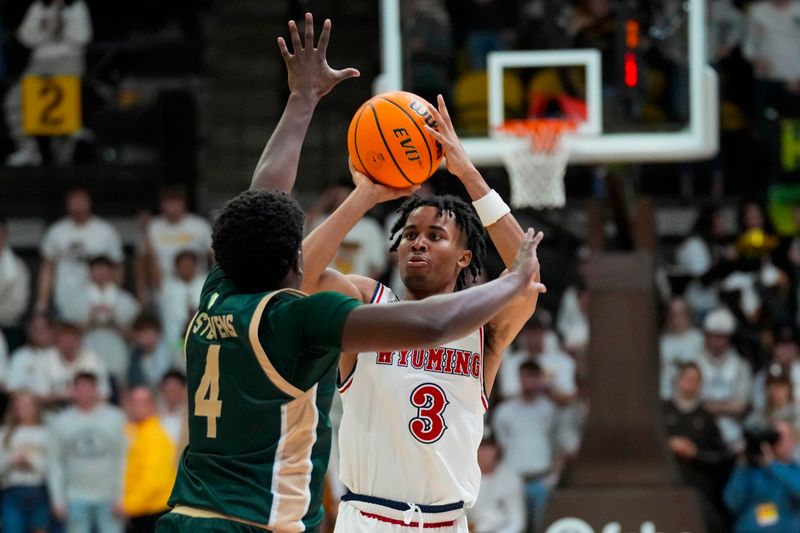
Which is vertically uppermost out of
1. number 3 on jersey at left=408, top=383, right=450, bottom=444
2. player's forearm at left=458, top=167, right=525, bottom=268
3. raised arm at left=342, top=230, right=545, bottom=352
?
player's forearm at left=458, top=167, right=525, bottom=268

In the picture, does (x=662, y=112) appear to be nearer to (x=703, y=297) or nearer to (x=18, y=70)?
(x=703, y=297)

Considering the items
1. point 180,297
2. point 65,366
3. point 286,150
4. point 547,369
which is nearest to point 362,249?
point 180,297

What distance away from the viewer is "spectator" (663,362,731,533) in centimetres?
1164

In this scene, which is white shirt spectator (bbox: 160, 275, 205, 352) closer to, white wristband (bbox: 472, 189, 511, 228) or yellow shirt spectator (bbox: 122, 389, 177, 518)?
yellow shirt spectator (bbox: 122, 389, 177, 518)

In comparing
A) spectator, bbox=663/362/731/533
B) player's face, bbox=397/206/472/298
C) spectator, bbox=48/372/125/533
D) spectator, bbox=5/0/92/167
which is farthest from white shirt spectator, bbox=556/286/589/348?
player's face, bbox=397/206/472/298

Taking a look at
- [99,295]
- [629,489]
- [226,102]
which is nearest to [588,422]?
[629,489]

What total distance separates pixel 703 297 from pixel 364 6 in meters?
5.70

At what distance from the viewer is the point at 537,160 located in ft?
33.6

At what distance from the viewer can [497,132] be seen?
10375 mm

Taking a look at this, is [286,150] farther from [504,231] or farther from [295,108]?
[504,231]

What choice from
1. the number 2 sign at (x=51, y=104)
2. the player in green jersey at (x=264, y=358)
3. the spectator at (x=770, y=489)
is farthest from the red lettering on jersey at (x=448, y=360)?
the number 2 sign at (x=51, y=104)

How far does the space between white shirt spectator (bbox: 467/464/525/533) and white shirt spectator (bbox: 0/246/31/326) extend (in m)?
5.07

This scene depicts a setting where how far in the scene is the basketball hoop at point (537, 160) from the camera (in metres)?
10.1

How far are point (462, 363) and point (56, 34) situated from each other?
36.3 ft
